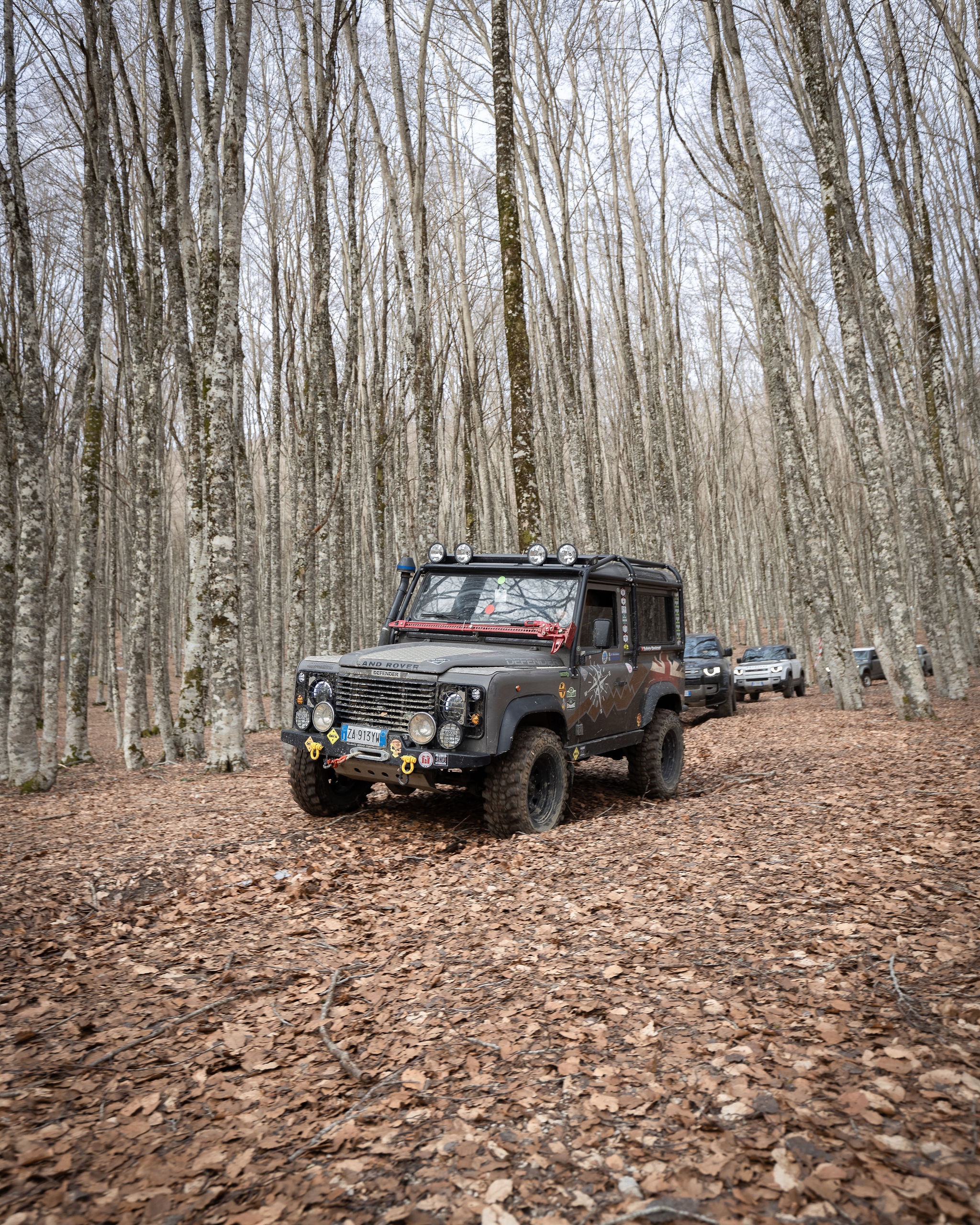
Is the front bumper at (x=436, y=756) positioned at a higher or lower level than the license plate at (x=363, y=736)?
lower

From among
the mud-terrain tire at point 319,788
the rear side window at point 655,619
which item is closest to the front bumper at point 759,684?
the rear side window at point 655,619

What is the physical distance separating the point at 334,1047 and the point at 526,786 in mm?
2683

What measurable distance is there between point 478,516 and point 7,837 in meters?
17.5

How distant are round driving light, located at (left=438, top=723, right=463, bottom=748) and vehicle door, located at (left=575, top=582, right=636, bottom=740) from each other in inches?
55.3

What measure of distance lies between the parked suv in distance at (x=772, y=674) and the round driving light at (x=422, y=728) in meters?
16.7

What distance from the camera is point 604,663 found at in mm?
6438

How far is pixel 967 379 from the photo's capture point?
17.8 m

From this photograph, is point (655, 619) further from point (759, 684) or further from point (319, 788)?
point (759, 684)

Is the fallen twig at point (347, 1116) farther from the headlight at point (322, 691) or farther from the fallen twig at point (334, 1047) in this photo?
the headlight at point (322, 691)

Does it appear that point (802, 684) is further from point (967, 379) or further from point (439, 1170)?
point (439, 1170)

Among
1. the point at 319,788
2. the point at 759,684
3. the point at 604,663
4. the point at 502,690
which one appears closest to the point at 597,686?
the point at 604,663

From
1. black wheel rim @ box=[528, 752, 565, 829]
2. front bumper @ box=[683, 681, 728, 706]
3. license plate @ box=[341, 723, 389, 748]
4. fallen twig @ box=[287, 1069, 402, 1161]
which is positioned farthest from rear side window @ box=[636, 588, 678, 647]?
front bumper @ box=[683, 681, 728, 706]

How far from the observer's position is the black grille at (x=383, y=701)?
201 inches

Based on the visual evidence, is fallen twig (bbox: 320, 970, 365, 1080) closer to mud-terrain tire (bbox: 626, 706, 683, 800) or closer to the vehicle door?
the vehicle door
